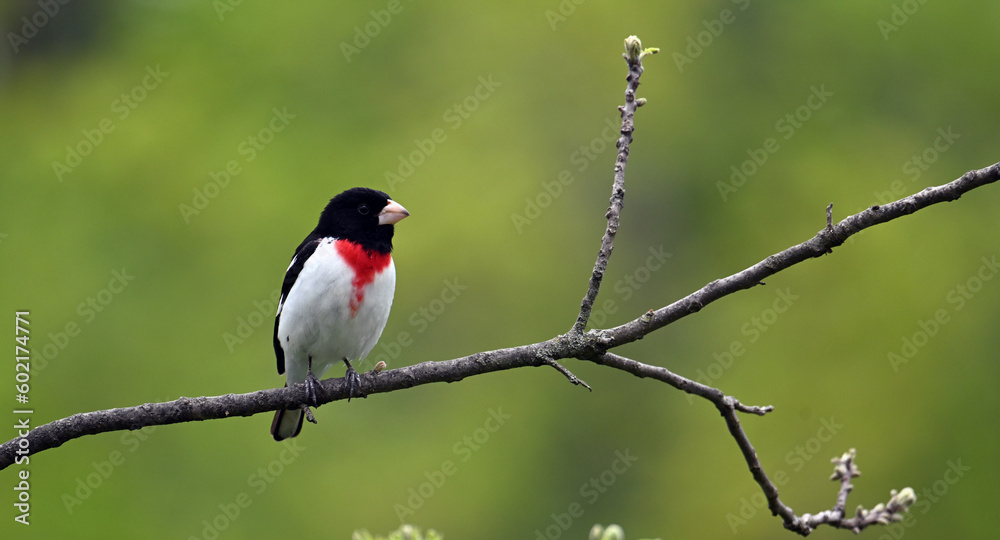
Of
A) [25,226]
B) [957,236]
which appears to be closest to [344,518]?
[25,226]

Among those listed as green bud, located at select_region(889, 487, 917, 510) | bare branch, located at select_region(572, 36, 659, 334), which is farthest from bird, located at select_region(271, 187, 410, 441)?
A: green bud, located at select_region(889, 487, 917, 510)

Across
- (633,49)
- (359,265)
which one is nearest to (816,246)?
(633,49)

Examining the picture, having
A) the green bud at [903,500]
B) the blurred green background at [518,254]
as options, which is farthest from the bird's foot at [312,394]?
the blurred green background at [518,254]

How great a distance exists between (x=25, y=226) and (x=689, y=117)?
8.73 metres

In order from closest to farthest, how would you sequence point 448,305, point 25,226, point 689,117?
point 448,305 → point 25,226 → point 689,117

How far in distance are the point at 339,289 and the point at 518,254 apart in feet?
18.3

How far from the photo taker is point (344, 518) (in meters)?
8.95

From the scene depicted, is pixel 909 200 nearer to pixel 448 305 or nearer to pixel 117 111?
pixel 448 305

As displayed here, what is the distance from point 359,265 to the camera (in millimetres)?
4934

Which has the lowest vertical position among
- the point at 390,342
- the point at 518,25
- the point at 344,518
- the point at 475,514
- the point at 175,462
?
the point at 175,462

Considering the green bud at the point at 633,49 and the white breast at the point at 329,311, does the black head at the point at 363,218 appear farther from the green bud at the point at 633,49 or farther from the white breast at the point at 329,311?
the green bud at the point at 633,49

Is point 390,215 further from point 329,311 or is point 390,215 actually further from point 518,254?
point 518,254

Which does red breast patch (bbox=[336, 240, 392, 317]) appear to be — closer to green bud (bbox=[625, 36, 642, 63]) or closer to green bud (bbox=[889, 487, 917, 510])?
green bud (bbox=[625, 36, 642, 63])

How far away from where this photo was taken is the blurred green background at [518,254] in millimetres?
9258
